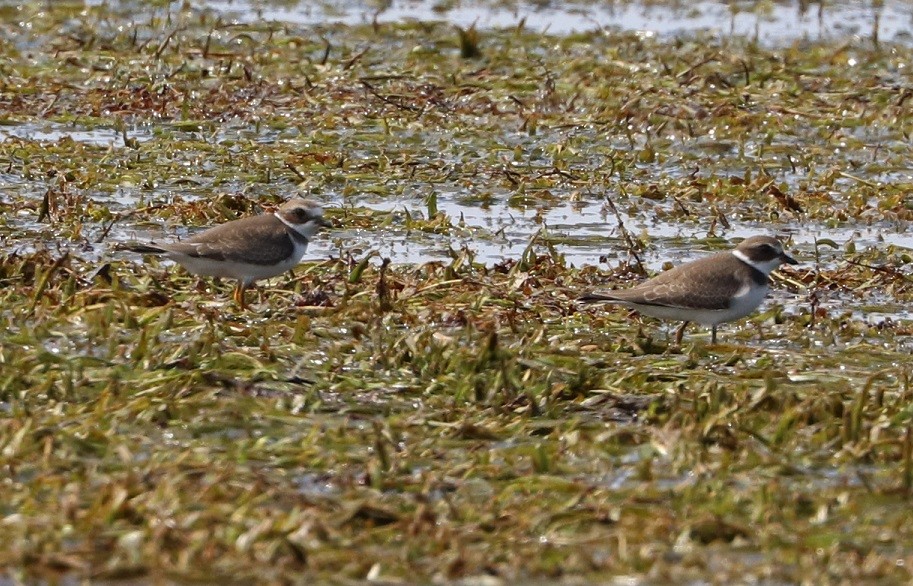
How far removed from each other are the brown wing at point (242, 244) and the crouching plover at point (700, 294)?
2157 millimetres

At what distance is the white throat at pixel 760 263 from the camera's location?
12.1m

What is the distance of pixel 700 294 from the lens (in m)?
11.5

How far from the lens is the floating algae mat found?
8.04 meters

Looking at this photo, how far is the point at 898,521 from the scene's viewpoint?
27.7 feet

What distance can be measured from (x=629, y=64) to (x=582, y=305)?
8.01 m

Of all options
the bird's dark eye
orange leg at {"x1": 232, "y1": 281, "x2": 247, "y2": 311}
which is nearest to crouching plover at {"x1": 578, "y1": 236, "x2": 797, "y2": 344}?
orange leg at {"x1": 232, "y1": 281, "x2": 247, "y2": 311}

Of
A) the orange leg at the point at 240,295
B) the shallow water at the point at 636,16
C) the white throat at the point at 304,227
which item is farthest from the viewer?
the shallow water at the point at 636,16

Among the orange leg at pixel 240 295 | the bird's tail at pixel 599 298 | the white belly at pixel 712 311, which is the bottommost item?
the orange leg at pixel 240 295

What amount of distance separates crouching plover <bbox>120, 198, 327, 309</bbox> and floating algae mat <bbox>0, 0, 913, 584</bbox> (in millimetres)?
216

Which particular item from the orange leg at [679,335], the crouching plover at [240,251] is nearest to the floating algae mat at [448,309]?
the orange leg at [679,335]

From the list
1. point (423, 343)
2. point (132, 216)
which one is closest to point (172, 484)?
point (423, 343)

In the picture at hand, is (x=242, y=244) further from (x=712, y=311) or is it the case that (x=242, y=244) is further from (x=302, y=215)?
(x=712, y=311)

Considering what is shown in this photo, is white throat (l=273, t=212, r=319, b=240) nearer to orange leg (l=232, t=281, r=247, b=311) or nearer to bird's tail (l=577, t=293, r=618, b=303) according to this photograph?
orange leg (l=232, t=281, r=247, b=311)

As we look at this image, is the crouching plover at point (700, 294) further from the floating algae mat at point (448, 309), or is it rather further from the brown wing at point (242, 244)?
the brown wing at point (242, 244)
